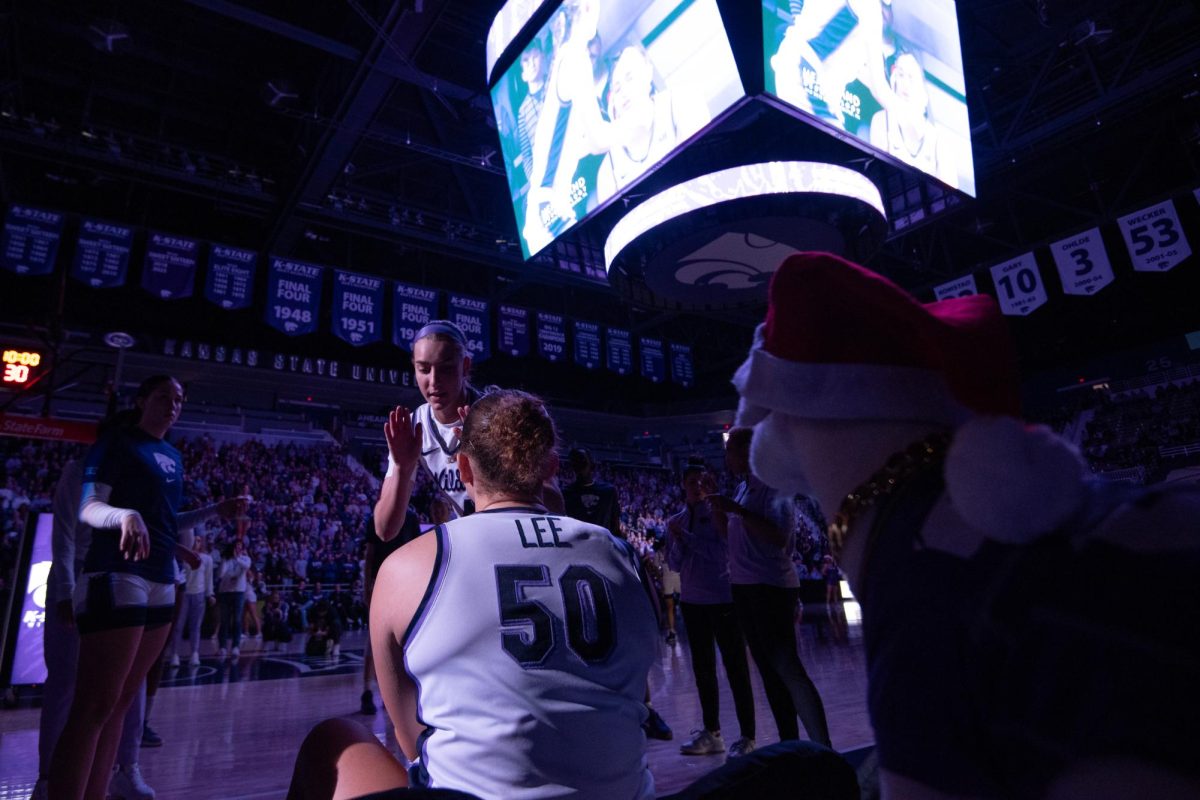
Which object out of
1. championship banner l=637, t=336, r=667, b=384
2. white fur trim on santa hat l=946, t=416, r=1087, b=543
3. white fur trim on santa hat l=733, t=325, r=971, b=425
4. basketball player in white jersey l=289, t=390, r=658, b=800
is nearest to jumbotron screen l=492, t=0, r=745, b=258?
basketball player in white jersey l=289, t=390, r=658, b=800

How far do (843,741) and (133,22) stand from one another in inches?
551

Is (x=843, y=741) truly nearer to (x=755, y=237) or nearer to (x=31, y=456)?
(x=755, y=237)

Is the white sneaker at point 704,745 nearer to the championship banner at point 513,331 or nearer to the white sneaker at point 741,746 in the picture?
the white sneaker at point 741,746

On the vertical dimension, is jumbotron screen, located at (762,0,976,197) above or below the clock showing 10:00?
above

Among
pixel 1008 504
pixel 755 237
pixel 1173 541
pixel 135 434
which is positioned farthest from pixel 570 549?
pixel 755 237

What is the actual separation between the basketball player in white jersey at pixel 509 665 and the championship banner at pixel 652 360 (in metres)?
17.7

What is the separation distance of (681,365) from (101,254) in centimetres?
1477

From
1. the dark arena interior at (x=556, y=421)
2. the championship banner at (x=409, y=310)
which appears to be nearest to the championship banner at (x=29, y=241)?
the dark arena interior at (x=556, y=421)

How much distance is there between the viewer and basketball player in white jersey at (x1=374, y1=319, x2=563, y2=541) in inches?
104

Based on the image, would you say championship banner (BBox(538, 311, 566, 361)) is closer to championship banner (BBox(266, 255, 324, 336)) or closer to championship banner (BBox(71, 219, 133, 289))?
championship banner (BBox(266, 255, 324, 336))

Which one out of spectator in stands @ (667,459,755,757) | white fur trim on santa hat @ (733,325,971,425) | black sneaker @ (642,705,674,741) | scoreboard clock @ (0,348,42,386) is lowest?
black sneaker @ (642,705,674,741)

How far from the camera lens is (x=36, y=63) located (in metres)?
11.2

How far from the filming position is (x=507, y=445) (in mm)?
1581

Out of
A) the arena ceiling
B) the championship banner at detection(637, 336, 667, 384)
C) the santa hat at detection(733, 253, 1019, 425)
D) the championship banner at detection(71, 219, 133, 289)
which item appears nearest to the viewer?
the santa hat at detection(733, 253, 1019, 425)
